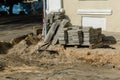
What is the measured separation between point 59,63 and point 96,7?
353cm

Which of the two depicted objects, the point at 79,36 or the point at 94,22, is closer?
the point at 79,36

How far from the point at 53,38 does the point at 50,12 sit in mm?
1488

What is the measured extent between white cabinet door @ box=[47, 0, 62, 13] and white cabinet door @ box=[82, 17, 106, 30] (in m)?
1.14

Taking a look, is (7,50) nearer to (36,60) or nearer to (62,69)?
(36,60)

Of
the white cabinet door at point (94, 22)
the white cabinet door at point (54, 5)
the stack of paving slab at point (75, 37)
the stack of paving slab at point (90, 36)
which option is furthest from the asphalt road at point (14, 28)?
the stack of paving slab at point (90, 36)

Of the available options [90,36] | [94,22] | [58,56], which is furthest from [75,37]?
[94,22]

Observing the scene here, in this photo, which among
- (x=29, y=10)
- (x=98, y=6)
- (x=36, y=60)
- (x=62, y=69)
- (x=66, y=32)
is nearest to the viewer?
(x=62, y=69)

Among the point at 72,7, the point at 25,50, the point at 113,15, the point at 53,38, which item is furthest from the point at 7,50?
the point at 113,15

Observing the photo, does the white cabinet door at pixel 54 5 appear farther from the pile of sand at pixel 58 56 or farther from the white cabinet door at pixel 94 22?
the pile of sand at pixel 58 56

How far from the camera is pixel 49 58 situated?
42.2 feet

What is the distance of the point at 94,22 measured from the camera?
15.2m

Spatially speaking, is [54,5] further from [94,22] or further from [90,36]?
[90,36]

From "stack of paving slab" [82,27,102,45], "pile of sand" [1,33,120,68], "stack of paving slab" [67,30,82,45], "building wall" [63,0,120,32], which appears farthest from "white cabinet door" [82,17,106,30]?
"stack of paving slab" [67,30,82,45]

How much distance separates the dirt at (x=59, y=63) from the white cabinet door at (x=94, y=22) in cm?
112
